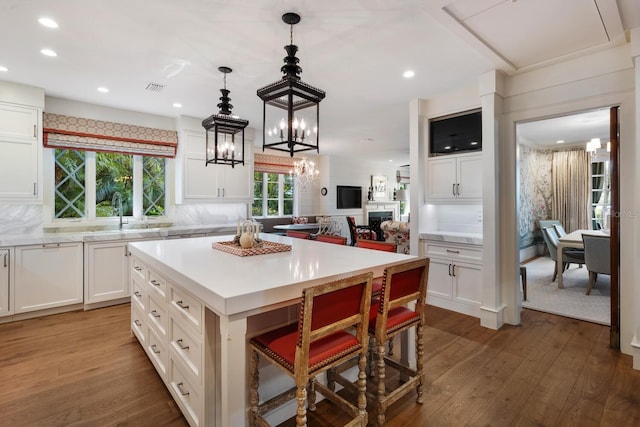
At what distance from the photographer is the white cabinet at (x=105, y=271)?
3.76 meters

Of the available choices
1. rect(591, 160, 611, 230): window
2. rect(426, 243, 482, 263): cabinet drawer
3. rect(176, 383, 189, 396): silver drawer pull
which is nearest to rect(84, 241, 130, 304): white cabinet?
rect(176, 383, 189, 396): silver drawer pull

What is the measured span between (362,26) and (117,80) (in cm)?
275

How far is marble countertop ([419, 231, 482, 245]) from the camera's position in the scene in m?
3.49

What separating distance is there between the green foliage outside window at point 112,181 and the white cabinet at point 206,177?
2.70ft

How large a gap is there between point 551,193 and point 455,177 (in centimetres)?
506

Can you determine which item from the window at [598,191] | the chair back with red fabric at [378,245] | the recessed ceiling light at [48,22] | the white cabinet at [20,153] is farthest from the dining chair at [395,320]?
the window at [598,191]

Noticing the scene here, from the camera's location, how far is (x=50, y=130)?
3.84 m

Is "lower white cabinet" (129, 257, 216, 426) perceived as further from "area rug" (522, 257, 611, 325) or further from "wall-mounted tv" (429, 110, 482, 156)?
"area rug" (522, 257, 611, 325)

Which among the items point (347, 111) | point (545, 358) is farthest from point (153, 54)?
point (545, 358)

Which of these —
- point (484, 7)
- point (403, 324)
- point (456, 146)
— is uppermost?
point (484, 7)

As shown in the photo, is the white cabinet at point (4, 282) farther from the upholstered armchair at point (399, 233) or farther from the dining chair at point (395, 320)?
the upholstered armchair at point (399, 233)

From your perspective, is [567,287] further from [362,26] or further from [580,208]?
[362,26]

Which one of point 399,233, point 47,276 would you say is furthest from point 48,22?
point 399,233

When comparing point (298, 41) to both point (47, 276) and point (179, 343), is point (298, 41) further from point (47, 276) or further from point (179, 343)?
point (47, 276)
